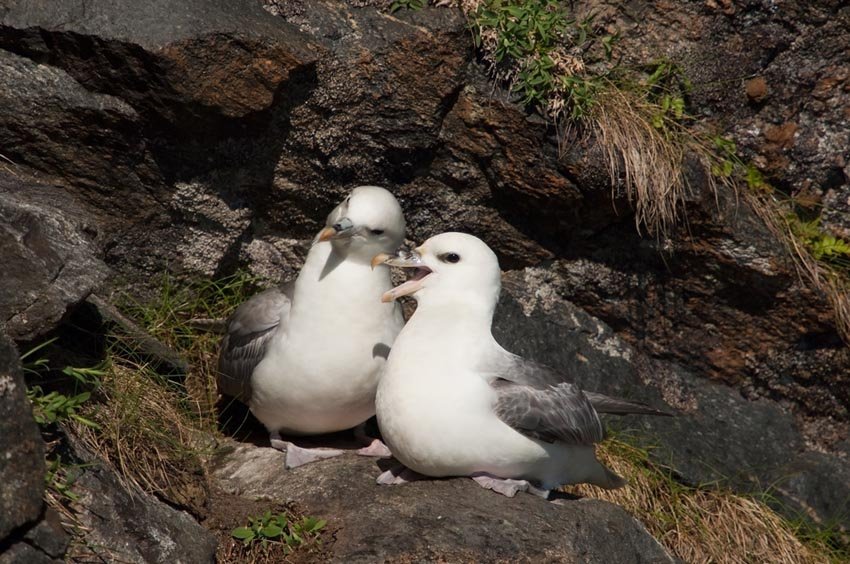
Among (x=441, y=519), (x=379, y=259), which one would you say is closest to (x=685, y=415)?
(x=379, y=259)

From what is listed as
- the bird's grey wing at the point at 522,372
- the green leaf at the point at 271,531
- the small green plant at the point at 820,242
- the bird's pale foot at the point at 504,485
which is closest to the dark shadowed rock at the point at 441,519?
the bird's pale foot at the point at 504,485

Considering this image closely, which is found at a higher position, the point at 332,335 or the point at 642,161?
the point at 642,161

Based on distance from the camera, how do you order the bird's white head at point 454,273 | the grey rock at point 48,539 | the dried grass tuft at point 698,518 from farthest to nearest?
the dried grass tuft at point 698,518
the bird's white head at point 454,273
the grey rock at point 48,539

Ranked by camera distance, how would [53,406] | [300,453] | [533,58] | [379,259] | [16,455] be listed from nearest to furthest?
1. [16,455]
2. [53,406]
3. [379,259]
4. [300,453]
5. [533,58]

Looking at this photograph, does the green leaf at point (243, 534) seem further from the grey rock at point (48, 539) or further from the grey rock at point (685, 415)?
the grey rock at point (685, 415)

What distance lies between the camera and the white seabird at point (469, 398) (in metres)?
4.07

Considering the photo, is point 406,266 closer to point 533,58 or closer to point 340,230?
point 340,230

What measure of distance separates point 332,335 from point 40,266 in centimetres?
118

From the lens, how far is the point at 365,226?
4520 mm

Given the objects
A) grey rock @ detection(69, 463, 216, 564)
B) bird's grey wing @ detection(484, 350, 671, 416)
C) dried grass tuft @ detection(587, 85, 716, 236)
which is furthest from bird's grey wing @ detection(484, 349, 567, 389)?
dried grass tuft @ detection(587, 85, 716, 236)

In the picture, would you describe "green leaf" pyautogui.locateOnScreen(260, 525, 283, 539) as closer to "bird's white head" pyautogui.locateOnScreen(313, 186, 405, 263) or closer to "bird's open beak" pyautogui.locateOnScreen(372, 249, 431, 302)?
"bird's open beak" pyautogui.locateOnScreen(372, 249, 431, 302)

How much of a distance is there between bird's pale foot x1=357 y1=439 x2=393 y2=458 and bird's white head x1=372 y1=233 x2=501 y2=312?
70cm

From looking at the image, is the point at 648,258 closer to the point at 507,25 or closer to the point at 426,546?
the point at 507,25

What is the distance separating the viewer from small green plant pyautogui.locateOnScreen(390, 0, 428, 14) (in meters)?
5.48
